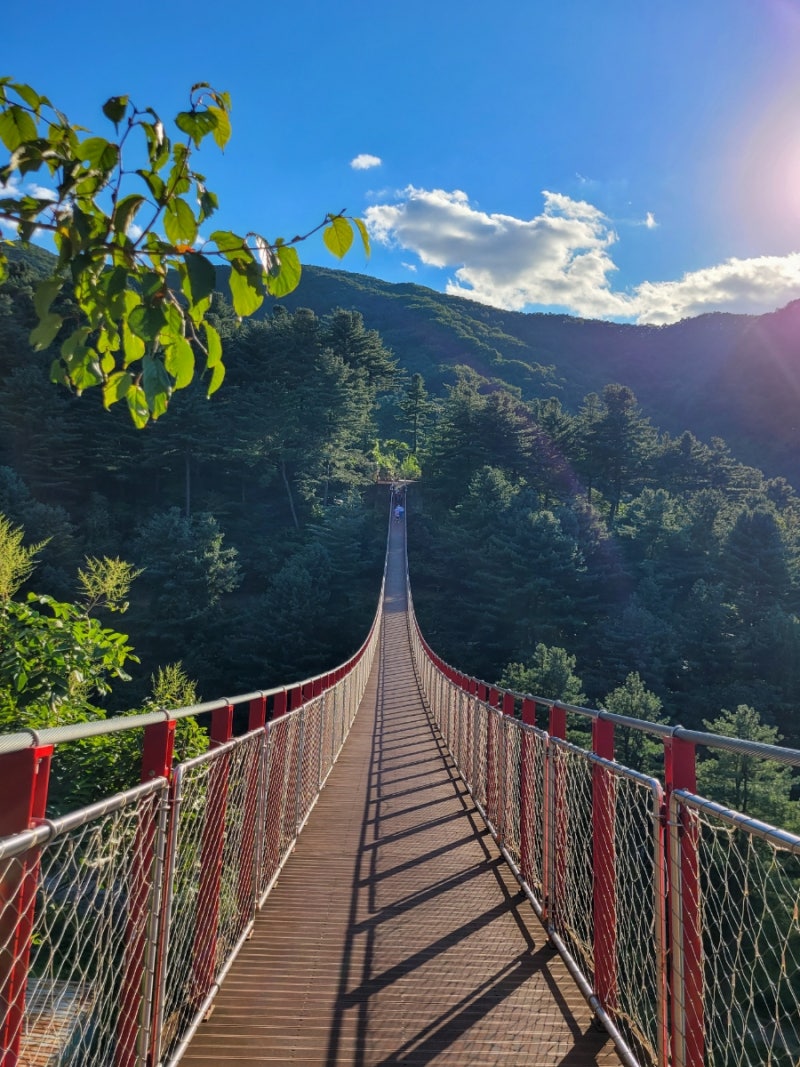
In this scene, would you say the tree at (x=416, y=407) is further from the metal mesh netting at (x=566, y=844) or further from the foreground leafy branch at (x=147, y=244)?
the foreground leafy branch at (x=147, y=244)

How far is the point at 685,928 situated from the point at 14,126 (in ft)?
7.20

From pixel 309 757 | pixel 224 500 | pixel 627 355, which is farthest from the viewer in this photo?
pixel 627 355

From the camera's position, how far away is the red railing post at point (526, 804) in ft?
12.2

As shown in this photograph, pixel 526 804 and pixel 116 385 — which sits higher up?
pixel 116 385

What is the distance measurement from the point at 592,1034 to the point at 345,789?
434 centimetres

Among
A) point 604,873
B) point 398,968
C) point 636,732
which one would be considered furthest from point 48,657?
point 636,732

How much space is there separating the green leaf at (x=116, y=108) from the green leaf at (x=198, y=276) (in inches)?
10.6

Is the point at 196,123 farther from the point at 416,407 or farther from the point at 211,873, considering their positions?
the point at 416,407

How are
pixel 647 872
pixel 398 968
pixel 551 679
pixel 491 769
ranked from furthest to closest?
pixel 551 679
pixel 491 769
pixel 398 968
pixel 647 872

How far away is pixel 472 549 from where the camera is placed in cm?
3553

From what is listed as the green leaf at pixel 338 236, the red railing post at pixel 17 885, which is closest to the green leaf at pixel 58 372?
the green leaf at pixel 338 236

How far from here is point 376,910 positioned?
3.56m

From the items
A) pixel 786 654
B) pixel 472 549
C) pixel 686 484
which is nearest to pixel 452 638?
pixel 472 549

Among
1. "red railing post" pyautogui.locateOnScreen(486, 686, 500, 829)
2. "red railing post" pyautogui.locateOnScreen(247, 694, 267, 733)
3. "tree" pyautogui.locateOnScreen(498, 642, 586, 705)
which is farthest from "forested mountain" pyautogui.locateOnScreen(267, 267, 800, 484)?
"red railing post" pyautogui.locateOnScreen(247, 694, 267, 733)
